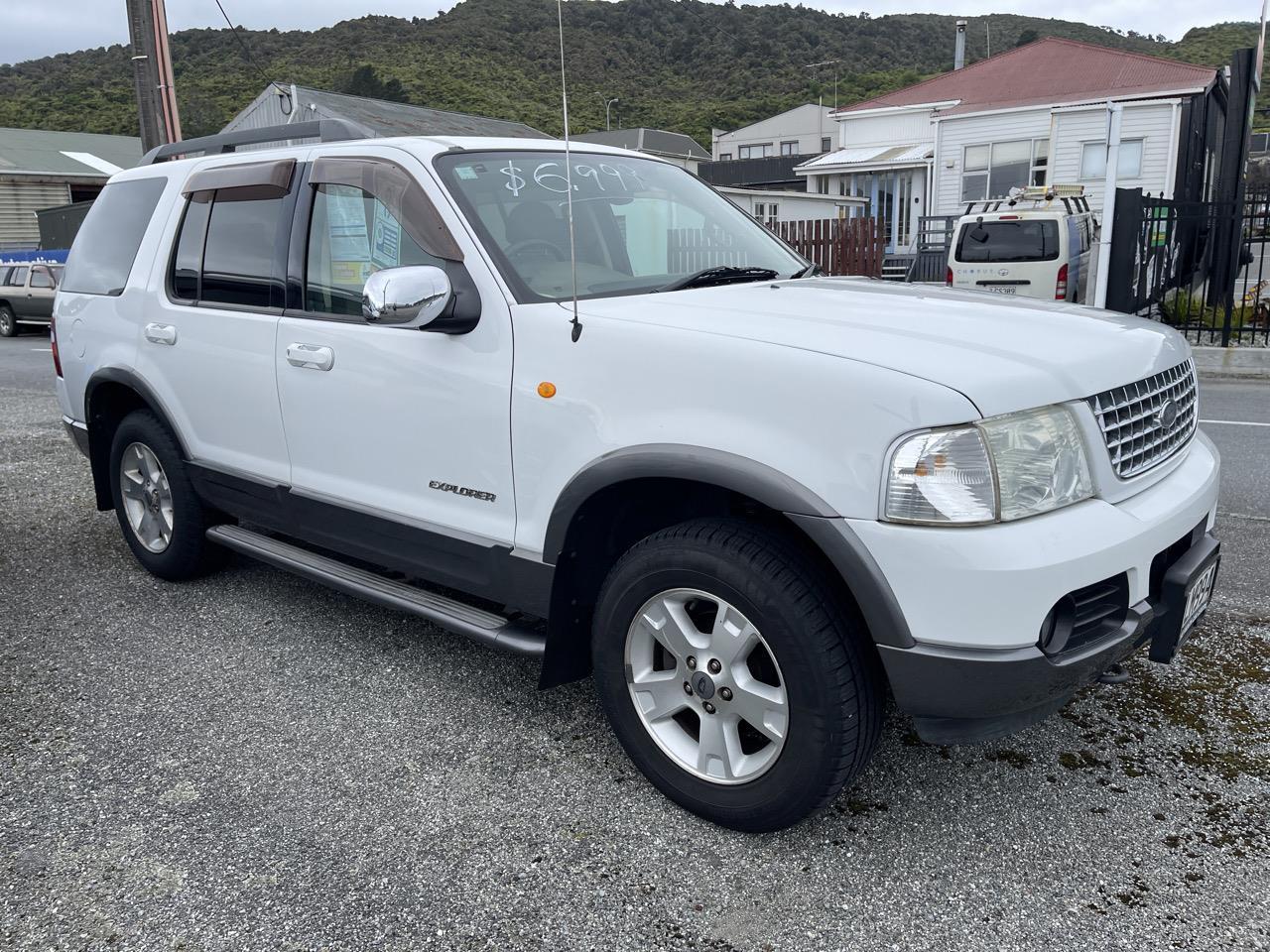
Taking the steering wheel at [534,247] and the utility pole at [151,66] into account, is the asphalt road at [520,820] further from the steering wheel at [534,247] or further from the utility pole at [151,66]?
the utility pole at [151,66]

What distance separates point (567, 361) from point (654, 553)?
598 millimetres

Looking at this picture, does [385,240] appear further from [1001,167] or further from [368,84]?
[368,84]

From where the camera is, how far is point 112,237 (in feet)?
15.6

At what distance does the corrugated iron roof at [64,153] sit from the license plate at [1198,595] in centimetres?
4226

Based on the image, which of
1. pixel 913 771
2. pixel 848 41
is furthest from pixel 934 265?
pixel 848 41

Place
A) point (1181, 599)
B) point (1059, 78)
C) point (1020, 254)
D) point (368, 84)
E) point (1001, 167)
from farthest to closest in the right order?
point (368, 84)
point (1059, 78)
point (1001, 167)
point (1020, 254)
point (1181, 599)

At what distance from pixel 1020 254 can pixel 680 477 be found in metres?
13.8

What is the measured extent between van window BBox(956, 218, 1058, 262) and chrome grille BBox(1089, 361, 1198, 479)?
1263 cm

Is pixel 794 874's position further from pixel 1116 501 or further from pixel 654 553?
pixel 1116 501

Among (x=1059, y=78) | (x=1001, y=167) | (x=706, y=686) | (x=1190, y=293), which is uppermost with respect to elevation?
(x=1059, y=78)

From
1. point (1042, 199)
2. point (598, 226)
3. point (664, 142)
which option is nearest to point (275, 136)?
point (598, 226)

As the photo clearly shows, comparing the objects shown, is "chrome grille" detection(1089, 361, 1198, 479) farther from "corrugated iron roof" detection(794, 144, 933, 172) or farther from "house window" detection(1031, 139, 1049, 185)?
"corrugated iron roof" detection(794, 144, 933, 172)

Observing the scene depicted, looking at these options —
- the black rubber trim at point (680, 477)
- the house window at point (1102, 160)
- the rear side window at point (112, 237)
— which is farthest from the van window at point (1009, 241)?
the house window at point (1102, 160)

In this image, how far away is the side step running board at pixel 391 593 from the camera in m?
3.04
